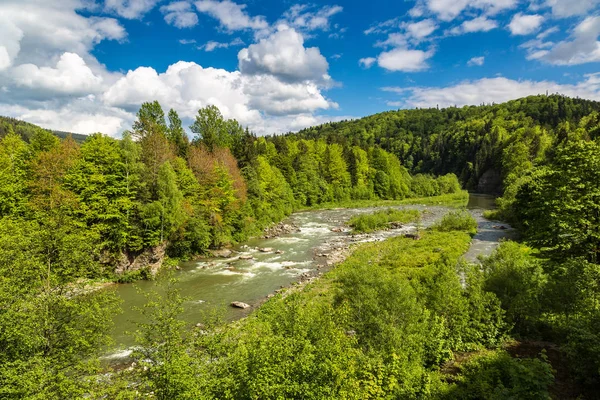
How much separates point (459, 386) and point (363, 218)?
1929 inches

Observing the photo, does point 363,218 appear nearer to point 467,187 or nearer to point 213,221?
point 213,221

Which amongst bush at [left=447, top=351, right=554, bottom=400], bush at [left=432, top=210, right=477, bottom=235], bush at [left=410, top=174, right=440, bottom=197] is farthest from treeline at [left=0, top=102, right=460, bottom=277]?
bush at [left=410, top=174, right=440, bottom=197]

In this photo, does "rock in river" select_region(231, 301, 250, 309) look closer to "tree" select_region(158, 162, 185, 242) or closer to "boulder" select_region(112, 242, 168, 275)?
"boulder" select_region(112, 242, 168, 275)

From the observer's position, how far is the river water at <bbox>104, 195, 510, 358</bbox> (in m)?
27.2

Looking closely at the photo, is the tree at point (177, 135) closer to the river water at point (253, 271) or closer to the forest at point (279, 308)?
the forest at point (279, 308)

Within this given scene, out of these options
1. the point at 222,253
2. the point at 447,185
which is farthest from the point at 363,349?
the point at 447,185

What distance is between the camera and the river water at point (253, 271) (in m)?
27.2

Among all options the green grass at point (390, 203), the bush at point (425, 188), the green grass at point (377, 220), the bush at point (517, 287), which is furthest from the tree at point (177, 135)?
the bush at point (425, 188)

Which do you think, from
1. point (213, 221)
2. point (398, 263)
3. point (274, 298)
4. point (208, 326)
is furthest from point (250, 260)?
point (208, 326)

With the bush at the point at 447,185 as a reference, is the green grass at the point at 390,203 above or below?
below

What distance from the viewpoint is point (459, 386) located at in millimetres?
12859

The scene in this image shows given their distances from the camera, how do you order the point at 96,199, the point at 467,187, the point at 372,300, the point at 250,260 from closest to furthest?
the point at 372,300
the point at 96,199
the point at 250,260
the point at 467,187

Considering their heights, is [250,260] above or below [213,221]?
below

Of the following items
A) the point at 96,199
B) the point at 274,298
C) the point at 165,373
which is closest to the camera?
the point at 165,373
